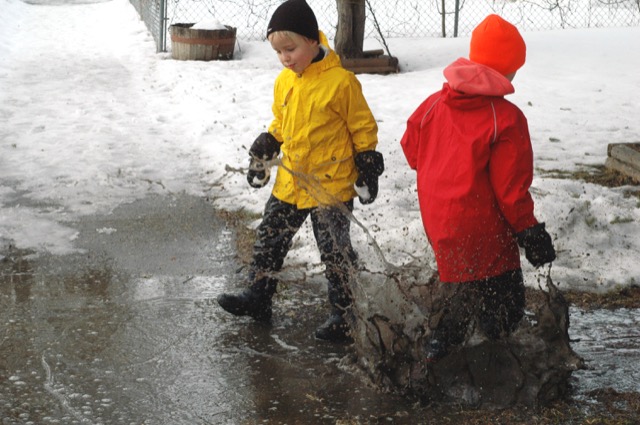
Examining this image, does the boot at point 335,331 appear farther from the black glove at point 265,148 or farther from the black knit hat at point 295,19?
the black knit hat at point 295,19

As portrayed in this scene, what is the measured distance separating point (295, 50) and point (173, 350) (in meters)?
1.60

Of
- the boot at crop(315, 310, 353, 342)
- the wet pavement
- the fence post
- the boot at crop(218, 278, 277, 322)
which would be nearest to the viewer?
the wet pavement

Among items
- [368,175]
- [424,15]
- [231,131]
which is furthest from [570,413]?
[424,15]

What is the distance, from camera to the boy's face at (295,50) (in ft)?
14.5

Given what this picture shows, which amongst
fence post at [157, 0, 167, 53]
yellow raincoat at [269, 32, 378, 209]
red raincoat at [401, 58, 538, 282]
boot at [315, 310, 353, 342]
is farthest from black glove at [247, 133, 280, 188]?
fence post at [157, 0, 167, 53]

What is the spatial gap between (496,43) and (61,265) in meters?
3.28

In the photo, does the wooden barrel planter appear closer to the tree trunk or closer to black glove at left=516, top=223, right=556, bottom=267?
the tree trunk

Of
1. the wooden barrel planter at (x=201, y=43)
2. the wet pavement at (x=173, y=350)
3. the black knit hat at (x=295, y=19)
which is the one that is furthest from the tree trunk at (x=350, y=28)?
the black knit hat at (x=295, y=19)

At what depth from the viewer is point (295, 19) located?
437 cm

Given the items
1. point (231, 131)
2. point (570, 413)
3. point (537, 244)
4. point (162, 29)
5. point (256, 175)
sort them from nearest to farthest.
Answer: point (537, 244) → point (570, 413) → point (256, 175) → point (231, 131) → point (162, 29)

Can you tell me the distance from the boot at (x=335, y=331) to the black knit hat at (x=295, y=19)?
141 centimetres

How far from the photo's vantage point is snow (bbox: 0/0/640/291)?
241 inches

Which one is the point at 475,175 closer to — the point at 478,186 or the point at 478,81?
the point at 478,186

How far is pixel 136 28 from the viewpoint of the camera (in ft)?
57.1
